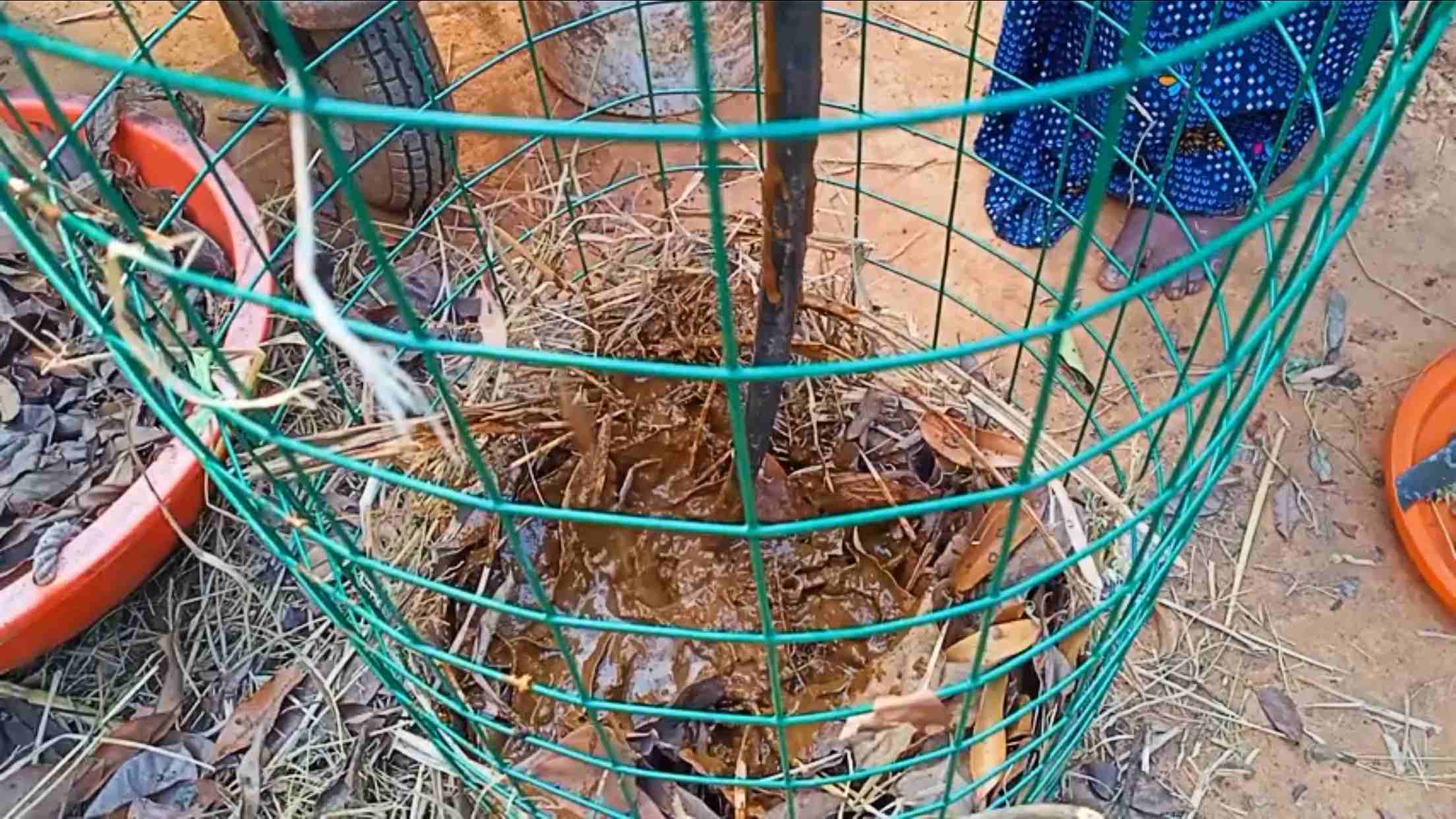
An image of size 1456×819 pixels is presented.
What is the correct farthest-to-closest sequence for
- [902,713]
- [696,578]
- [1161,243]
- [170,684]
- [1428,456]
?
[1161,243] → [1428,456] → [170,684] → [696,578] → [902,713]

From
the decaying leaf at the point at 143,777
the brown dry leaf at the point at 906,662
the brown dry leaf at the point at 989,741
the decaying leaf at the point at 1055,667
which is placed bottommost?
the decaying leaf at the point at 143,777

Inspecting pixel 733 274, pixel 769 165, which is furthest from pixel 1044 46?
pixel 769 165

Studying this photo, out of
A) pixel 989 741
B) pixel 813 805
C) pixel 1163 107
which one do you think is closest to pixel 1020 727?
pixel 989 741

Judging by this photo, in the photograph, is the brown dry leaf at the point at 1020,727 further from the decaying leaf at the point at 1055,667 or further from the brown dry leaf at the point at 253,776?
the brown dry leaf at the point at 253,776

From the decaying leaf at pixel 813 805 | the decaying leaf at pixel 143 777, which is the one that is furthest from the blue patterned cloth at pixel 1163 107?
the decaying leaf at pixel 143 777

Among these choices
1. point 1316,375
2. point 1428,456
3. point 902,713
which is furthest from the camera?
point 1316,375

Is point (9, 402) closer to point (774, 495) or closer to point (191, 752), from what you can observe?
point (191, 752)

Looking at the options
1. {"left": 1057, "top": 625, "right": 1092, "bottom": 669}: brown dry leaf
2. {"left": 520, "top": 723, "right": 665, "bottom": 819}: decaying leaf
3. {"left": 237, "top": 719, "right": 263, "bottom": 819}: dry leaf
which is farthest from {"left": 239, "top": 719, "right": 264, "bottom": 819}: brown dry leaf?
{"left": 1057, "top": 625, "right": 1092, "bottom": 669}: brown dry leaf

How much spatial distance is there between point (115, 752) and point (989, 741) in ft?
2.23

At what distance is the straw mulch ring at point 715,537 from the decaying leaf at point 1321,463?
1.17 feet

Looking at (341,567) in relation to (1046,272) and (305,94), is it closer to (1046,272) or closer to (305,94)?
(305,94)

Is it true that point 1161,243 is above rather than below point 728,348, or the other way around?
below

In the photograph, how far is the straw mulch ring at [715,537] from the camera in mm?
881

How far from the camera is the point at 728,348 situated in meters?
0.49
